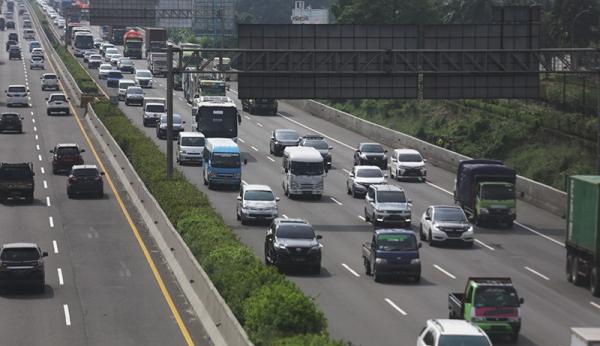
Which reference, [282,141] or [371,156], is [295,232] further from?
[282,141]

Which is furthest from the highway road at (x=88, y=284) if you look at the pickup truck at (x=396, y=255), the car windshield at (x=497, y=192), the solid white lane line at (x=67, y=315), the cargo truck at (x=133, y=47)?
the cargo truck at (x=133, y=47)

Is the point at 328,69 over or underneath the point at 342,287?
over

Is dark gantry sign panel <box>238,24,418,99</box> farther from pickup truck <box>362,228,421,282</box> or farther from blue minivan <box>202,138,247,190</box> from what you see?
pickup truck <box>362,228,421,282</box>

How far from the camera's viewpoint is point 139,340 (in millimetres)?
35219

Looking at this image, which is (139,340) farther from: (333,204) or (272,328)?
(333,204)

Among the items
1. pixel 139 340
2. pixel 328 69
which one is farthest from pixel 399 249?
pixel 328 69

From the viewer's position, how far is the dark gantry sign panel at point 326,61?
61125 mm

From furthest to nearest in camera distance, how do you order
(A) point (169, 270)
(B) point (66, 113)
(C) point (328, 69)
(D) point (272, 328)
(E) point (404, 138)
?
(B) point (66, 113) → (E) point (404, 138) → (C) point (328, 69) → (A) point (169, 270) → (D) point (272, 328)

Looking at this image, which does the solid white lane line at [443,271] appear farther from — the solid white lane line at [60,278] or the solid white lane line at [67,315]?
the solid white lane line at [67,315]

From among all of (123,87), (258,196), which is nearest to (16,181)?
(258,196)

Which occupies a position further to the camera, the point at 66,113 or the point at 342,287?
the point at 66,113

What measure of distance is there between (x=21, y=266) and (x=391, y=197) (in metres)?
20.6

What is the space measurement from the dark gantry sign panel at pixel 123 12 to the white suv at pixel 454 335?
138 metres

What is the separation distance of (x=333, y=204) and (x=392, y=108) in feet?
147
